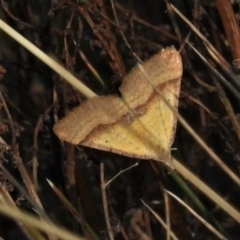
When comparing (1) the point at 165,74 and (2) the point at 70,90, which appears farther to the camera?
(2) the point at 70,90

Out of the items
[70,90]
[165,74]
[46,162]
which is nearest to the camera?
[165,74]

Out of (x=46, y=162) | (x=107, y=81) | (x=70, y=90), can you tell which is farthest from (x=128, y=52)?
(x=46, y=162)

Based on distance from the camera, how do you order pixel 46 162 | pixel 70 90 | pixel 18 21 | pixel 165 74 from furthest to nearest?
pixel 46 162 → pixel 18 21 → pixel 70 90 → pixel 165 74

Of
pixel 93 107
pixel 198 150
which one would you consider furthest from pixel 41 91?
pixel 93 107

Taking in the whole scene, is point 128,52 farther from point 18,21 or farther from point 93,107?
point 93,107

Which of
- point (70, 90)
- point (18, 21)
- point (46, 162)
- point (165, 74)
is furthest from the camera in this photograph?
point (46, 162)

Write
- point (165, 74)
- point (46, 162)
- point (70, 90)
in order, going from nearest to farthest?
point (165, 74) < point (70, 90) < point (46, 162)

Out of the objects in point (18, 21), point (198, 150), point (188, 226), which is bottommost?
point (188, 226)

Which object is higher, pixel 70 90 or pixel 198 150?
pixel 70 90

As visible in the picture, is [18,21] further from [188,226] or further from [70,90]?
[188,226]
